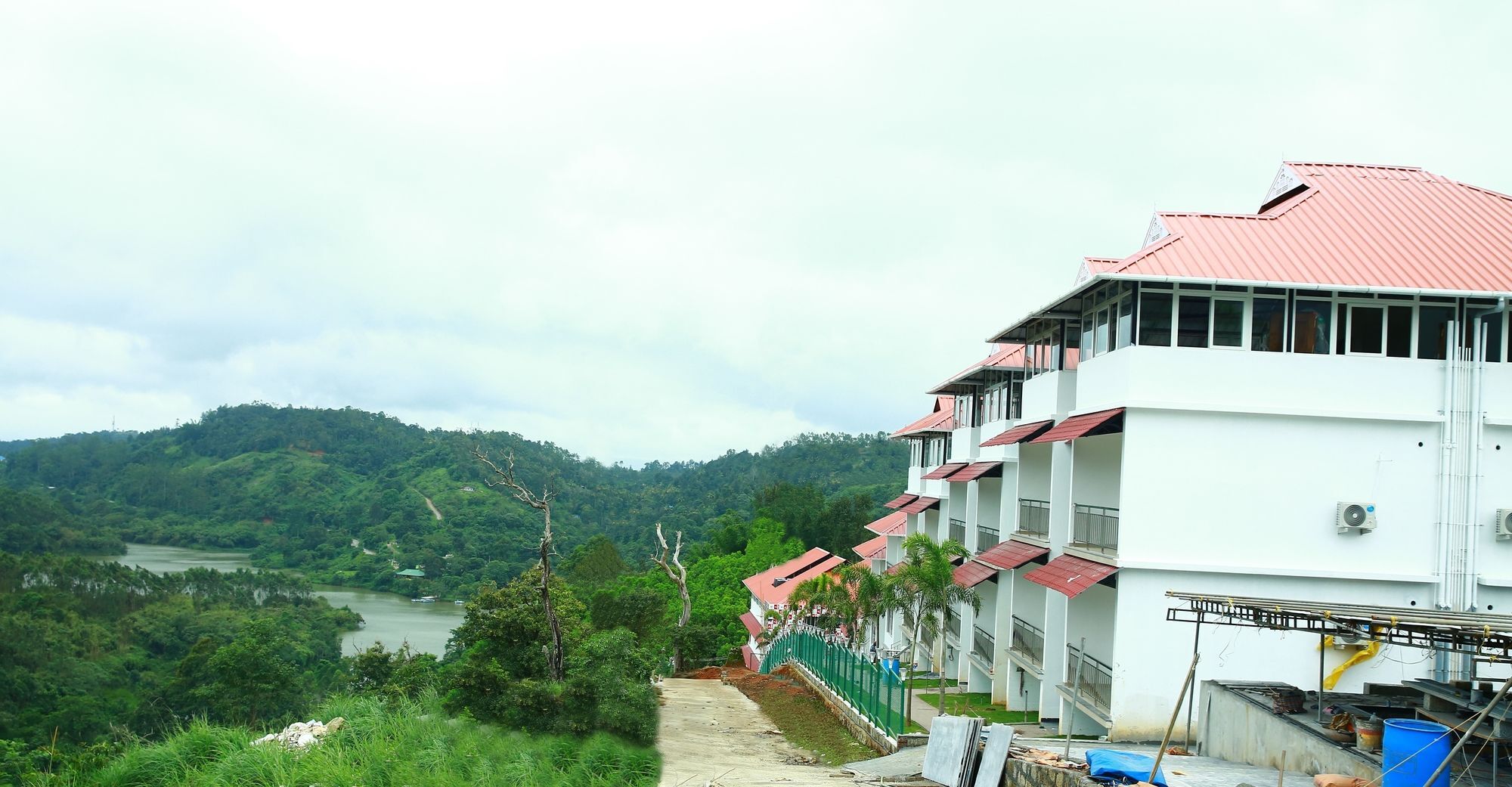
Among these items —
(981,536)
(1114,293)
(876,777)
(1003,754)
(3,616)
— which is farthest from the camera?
(3,616)

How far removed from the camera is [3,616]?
47062 mm

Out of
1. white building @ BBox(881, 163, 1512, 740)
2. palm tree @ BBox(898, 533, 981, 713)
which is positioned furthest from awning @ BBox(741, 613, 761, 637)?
white building @ BBox(881, 163, 1512, 740)

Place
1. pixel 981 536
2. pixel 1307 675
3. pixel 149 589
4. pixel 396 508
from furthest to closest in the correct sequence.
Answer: pixel 396 508, pixel 149 589, pixel 981 536, pixel 1307 675

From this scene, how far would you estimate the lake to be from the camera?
63.7 metres

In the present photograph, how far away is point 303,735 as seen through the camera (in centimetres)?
1440

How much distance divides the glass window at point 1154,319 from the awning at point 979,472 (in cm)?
853

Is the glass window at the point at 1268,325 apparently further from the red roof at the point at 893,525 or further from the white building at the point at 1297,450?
the red roof at the point at 893,525

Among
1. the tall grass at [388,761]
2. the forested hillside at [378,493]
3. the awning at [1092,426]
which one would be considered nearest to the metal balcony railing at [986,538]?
the awning at [1092,426]

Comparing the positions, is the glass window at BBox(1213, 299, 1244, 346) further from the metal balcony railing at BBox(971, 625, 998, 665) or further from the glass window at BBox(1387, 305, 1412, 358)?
the metal balcony railing at BBox(971, 625, 998, 665)

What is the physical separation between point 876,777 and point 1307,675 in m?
6.59

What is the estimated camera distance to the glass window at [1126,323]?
49.8 ft

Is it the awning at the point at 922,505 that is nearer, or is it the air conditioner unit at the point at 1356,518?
the air conditioner unit at the point at 1356,518

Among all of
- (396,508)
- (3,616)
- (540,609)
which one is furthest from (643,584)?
(396,508)

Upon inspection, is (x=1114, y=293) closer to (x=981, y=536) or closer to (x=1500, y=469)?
(x=1500, y=469)
